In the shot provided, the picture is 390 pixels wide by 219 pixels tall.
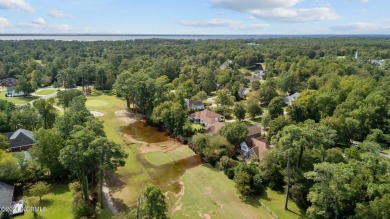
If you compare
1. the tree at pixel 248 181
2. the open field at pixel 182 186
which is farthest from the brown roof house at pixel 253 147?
the tree at pixel 248 181

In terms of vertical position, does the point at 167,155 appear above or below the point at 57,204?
below

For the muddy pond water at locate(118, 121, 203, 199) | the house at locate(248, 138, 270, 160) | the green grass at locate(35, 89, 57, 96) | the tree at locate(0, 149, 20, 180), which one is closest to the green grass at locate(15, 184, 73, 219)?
the tree at locate(0, 149, 20, 180)

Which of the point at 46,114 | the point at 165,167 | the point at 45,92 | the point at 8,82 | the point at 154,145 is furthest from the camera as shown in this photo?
the point at 8,82

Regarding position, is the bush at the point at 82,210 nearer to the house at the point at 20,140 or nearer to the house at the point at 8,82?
the house at the point at 20,140

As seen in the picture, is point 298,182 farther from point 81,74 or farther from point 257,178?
point 81,74

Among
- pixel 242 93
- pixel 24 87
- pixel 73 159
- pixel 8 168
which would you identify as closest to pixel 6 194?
pixel 8 168

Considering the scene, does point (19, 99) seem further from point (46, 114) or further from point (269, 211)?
point (269, 211)
